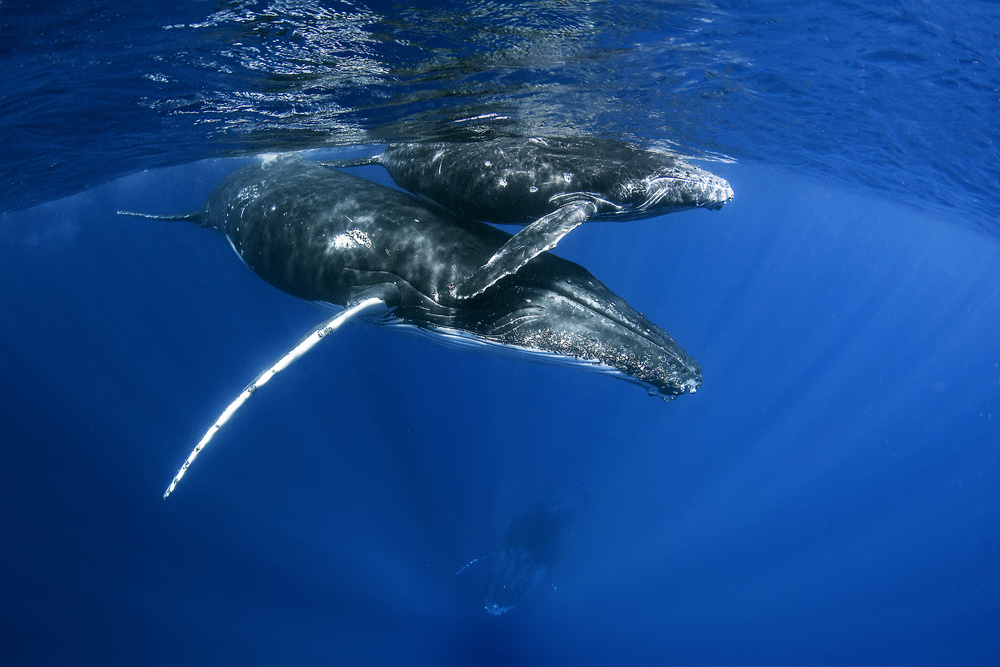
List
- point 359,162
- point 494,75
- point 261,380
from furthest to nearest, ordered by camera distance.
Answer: point 359,162, point 494,75, point 261,380

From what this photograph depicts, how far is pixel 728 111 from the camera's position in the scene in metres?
9.53

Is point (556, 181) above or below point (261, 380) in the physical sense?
above

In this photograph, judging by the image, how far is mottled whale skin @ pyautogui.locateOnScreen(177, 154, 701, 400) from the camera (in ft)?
11.6

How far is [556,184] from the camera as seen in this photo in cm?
423

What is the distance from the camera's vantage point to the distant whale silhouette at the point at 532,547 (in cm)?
1653

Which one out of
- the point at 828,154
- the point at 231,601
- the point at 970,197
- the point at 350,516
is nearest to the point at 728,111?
the point at 828,154

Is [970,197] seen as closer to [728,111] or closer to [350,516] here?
[728,111]

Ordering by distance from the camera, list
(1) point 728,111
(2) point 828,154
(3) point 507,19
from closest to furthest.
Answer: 1. (3) point 507,19
2. (1) point 728,111
3. (2) point 828,154

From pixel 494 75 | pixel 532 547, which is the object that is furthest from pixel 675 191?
pixel 532 547

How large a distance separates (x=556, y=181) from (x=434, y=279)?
57.1 inches

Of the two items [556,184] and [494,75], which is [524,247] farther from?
[494,75]

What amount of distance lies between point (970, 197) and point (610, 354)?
61.5 ft

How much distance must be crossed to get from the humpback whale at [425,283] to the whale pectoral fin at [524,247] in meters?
0.20

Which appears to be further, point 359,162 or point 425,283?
point 359,162
